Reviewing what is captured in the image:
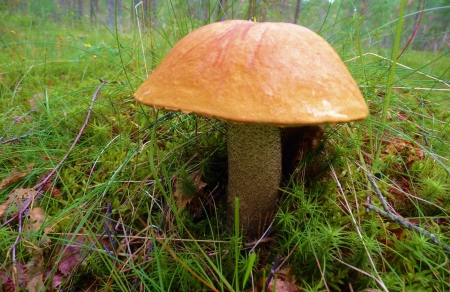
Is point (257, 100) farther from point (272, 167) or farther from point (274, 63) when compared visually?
point (272, 167)

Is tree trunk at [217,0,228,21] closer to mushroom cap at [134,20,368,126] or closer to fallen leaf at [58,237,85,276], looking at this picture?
mushroom cap at [134,20,368,126]

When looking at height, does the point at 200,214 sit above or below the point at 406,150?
below

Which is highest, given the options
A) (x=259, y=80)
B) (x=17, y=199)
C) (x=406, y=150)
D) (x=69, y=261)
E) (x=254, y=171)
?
(x=259, y=80)

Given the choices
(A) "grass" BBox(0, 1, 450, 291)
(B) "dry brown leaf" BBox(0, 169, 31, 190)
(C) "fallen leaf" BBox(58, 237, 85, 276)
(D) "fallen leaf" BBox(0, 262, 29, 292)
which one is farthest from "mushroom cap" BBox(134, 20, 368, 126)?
(B) "dry brown leaf" BBox(0, 169, 31, 190)

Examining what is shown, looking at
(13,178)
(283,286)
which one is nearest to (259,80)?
(283,286)

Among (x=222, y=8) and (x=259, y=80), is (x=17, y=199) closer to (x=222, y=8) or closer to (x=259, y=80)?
(x=259, y=80)

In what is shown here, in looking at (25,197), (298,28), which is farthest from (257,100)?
(25,197)

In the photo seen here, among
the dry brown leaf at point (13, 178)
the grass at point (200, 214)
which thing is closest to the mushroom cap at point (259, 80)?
the grass at point (200, 214)

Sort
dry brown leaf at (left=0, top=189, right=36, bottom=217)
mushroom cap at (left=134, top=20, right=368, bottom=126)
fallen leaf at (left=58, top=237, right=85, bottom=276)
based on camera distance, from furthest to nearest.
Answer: dry brown leaf at (left=0, top=189, right=36, bottom=217) < fallen leaf at (left=58, top=237, right=85, bottom=276) < mushroom cap at (left=134, top=20, right=368, bottom=126)
